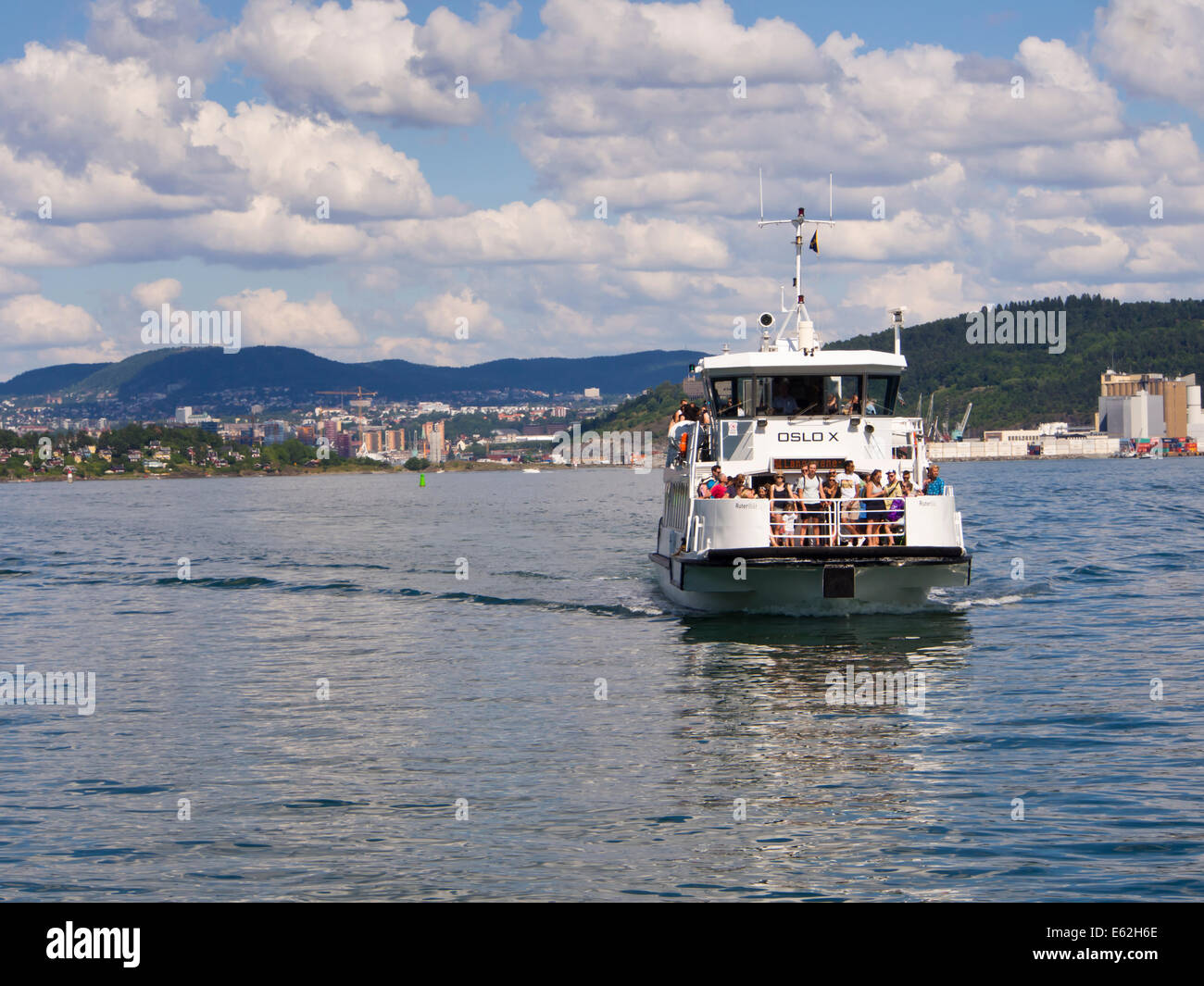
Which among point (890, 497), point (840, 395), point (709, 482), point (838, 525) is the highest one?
point (840, 395)

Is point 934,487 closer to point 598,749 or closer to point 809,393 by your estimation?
point 809,393

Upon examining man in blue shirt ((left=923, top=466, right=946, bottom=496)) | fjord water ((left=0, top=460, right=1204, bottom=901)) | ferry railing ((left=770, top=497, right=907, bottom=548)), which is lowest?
fjord water ((left=0, top=460, right=1204, bottom=901))

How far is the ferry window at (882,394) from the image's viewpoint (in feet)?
96.5

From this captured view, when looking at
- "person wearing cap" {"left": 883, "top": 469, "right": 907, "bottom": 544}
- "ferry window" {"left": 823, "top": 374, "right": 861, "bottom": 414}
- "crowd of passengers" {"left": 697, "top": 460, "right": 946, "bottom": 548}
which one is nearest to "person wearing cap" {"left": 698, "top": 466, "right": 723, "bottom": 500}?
"crowd of passengers" {"left": 697, "top": 460, "right": 946, "bottom": 548}

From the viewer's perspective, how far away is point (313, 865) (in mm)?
11461

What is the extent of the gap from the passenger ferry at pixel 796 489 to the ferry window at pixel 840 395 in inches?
0.8

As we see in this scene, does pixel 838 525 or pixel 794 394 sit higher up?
pixel 794 394

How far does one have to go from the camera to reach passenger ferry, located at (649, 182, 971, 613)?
25.8m

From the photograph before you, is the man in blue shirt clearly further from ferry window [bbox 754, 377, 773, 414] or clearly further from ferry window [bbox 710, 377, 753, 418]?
ferry window [bbox 710, 377, 753, 418]

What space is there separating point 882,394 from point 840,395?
105cm

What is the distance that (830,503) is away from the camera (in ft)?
85.9

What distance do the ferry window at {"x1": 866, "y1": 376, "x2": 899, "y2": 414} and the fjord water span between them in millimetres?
4786

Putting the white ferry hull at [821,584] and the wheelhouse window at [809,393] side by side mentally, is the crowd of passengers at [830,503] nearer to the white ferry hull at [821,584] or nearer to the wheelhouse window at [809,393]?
the white ferry hull at [821,584]

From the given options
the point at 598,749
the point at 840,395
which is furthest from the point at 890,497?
the point at 598,749
